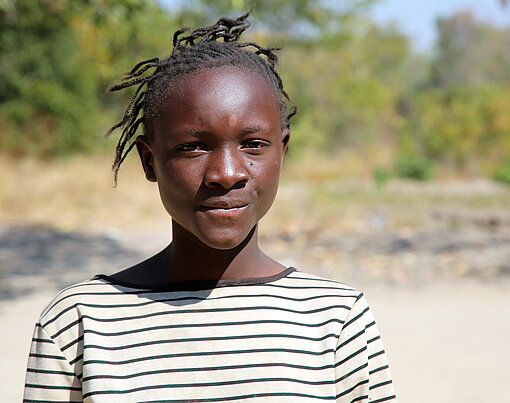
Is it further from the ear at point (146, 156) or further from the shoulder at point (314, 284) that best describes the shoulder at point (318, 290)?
the ear at point (146, 156)

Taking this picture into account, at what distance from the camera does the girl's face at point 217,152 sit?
123 cm

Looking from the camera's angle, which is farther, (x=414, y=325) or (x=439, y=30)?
(x=439, y=30)

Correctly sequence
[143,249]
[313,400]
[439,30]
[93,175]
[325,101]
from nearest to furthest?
[313,400] < [143,249] < [93,175] < [325,101] < [439,30]

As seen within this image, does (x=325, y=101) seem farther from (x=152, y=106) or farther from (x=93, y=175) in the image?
(x=152, y=106)

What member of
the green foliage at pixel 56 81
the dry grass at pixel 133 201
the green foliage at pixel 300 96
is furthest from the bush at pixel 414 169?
the green foliage at pixel 56 81

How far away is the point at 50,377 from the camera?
1.25m

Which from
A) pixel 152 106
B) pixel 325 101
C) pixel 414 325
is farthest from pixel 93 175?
pixel 152 106

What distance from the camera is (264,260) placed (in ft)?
4.50

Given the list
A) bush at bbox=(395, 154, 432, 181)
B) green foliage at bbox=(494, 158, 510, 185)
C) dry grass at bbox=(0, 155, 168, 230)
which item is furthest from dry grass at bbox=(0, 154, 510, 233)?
bush at bbox=(395, 154, 432, 181)

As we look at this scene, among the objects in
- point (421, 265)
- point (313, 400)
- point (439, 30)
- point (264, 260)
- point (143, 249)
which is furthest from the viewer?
point (439, 30)

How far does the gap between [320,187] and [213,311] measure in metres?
12.8

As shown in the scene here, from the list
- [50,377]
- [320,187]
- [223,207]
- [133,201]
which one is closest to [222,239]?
[223,207]

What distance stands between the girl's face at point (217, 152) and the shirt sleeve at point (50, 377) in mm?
344

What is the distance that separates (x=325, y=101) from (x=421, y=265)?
13277 millimetres
